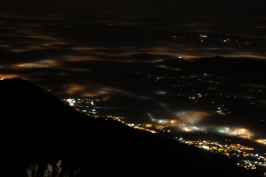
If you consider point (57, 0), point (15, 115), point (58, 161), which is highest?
point (57, 0)

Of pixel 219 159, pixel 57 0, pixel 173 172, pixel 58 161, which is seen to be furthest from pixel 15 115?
pixel 57 0

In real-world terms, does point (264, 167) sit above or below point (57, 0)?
below

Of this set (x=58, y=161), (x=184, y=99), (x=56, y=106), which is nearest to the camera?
(x=58, y=161)

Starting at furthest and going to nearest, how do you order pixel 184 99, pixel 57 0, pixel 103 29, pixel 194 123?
pixel 57 0 < pixel 103 29 < pixel 184 99 < pixel 194 123

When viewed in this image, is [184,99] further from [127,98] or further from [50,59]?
[50,59]

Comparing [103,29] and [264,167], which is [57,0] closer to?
[103,29]

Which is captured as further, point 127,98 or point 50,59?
point 50,59

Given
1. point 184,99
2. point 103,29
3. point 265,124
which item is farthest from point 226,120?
point 103,29
